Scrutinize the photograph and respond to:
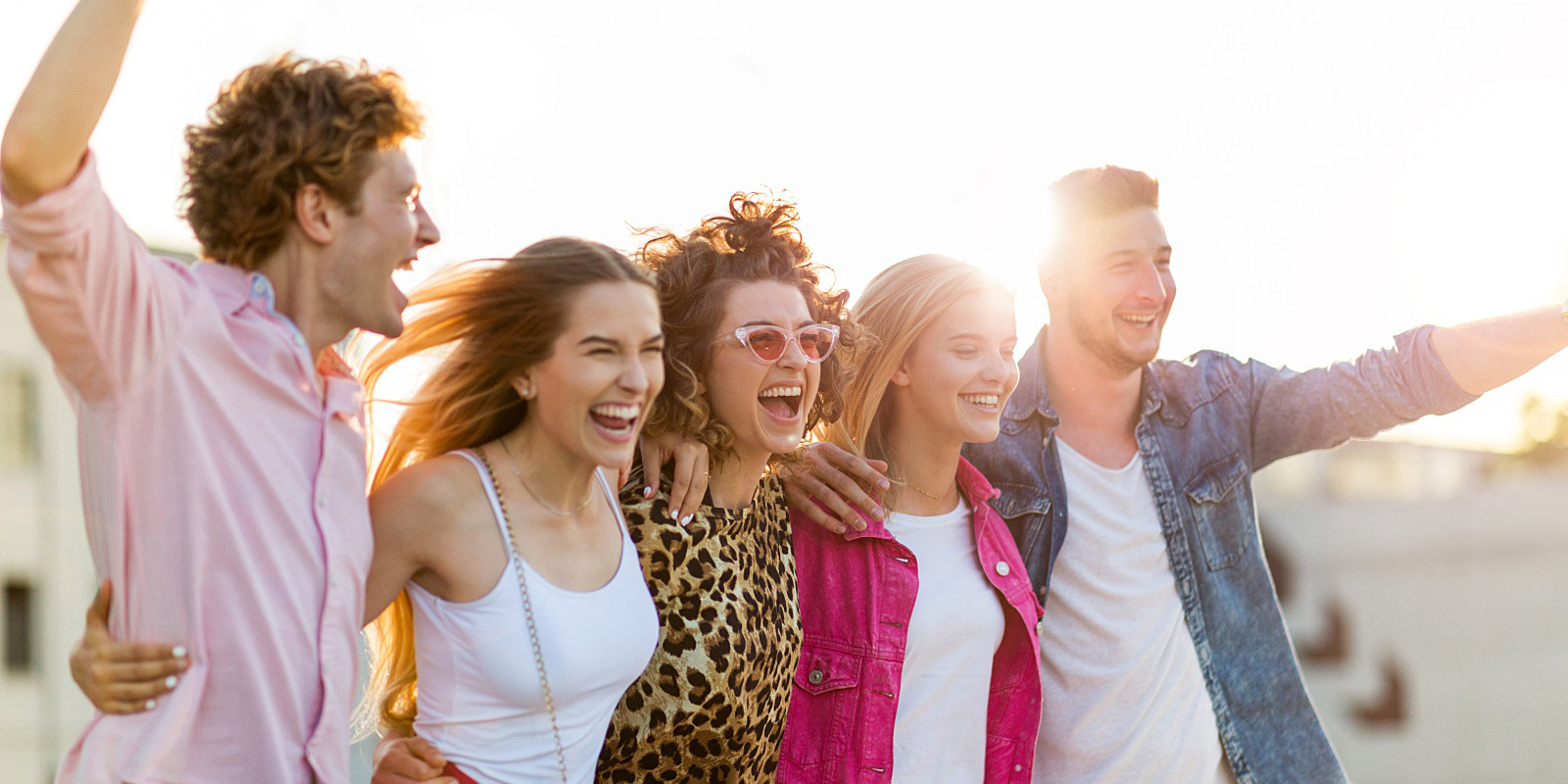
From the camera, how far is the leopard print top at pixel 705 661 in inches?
123

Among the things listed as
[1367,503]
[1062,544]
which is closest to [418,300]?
[1062,544]

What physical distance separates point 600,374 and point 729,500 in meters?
0.79

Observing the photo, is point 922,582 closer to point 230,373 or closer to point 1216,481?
point 1216,481

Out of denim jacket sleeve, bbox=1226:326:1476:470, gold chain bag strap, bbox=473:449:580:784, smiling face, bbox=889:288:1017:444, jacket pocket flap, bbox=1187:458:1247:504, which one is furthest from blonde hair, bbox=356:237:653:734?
denim jacket sleeve, bbox=1226:326:1476:470

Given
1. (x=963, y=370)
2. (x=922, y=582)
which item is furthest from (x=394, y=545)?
(x=963, y=370)

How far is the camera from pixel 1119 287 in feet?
14.7

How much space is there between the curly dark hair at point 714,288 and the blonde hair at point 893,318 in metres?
0.24

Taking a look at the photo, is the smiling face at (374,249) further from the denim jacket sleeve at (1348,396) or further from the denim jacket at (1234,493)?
the denim jacket sleeve at (1348,396)

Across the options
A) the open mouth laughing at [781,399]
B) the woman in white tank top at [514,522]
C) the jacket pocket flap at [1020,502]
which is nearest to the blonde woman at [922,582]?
the jacket pocket flap at [1020,502]

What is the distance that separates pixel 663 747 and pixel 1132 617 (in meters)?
1.75

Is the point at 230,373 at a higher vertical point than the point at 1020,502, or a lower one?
higher

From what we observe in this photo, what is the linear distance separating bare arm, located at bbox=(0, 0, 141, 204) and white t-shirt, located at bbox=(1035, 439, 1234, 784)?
304cm

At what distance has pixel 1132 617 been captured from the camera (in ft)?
14.0

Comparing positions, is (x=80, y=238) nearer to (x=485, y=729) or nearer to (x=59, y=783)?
(x=59, y=783)
